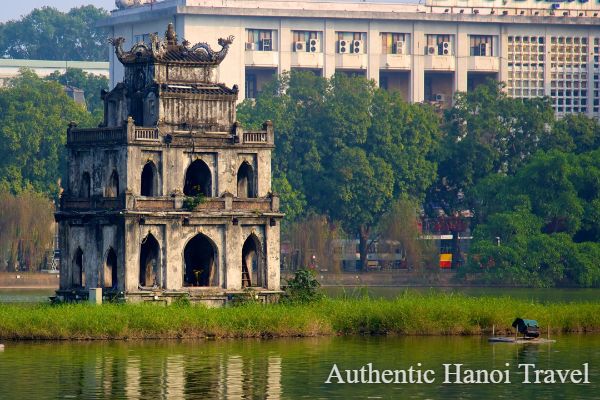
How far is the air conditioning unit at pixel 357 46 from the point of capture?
17162 centimetres

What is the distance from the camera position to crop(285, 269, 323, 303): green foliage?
262ft

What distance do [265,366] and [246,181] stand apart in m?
20.2

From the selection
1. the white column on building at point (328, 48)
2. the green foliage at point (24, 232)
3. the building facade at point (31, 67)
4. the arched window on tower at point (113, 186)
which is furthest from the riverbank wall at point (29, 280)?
the building facade at point (31, 67)

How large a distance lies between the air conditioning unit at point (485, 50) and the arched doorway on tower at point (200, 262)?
95.9 m

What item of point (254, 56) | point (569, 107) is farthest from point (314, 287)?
point (569, 107)

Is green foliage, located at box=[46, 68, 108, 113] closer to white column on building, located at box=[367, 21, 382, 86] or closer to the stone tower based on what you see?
white column on building, located at box=[367, 21, 382, 86]

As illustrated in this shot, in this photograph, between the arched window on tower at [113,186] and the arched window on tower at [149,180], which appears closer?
the arched window on tower at [149,180]

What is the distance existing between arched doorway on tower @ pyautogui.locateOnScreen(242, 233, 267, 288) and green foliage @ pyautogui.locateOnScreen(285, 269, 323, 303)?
1819 mm

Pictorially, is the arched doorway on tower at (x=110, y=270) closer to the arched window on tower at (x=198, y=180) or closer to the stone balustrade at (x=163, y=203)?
the stone balustrade at (x=163, y=203)

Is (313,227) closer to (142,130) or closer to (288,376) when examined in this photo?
(142,130)

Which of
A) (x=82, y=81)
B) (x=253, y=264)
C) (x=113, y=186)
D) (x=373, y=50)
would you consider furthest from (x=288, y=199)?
(x=82, y=81)

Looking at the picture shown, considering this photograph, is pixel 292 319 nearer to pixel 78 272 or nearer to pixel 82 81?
pixel 78 272

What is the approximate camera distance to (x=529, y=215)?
126438 millimetres

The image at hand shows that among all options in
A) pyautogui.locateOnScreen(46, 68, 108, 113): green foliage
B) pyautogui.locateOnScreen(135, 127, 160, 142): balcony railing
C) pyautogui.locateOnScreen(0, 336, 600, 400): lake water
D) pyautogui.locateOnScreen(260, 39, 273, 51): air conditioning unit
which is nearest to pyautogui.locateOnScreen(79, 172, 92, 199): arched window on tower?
pyautogui.locateOnScreen(135, 127, 160, 142): balcony railing
